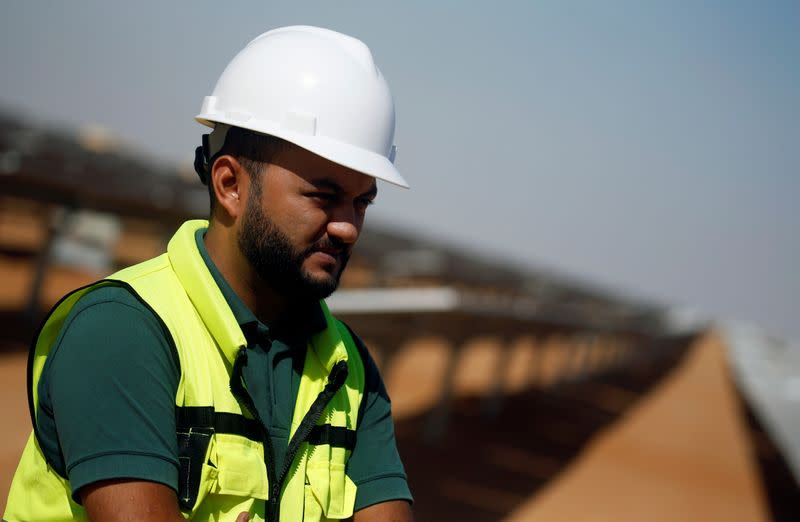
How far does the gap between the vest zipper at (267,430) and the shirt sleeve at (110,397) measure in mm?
167

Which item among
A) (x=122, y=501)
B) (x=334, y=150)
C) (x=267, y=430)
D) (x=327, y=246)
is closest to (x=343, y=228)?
(x=327, y=246)

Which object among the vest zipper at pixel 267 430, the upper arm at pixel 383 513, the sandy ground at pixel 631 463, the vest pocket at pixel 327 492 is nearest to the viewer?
the vest zipper at pixel 267 430

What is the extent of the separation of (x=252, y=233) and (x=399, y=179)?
1.38ft

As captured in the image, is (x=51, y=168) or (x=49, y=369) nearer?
(x=49, y=369)

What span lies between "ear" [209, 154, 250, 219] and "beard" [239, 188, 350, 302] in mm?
49

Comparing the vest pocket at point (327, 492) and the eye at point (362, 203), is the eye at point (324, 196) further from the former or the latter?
the vest pocket at point (327, 492)

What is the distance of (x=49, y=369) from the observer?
172 centimetres

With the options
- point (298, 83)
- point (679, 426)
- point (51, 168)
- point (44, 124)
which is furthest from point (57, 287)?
point (298, 83)

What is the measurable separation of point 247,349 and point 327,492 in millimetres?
351

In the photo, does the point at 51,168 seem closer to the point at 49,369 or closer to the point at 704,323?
the point at 49,369

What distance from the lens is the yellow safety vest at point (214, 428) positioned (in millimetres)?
1803

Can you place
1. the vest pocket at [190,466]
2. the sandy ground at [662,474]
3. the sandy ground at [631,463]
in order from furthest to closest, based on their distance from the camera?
the sandy ground at [662,474] < the sandy ground at [631,463] < the vest pocket at [190,466]

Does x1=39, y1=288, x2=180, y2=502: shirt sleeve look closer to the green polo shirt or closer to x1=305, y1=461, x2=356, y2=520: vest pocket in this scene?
the green polo shirt

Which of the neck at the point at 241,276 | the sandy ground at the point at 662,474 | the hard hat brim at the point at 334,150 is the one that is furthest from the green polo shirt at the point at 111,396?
the sandy ground at the point at 662,474
